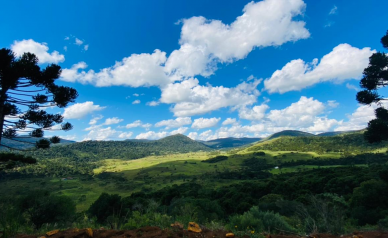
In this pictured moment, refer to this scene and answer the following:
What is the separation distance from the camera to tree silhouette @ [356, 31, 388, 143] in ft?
58.0

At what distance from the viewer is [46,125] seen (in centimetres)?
1263

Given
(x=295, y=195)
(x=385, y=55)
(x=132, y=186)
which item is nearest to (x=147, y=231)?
(x=385, y=55)

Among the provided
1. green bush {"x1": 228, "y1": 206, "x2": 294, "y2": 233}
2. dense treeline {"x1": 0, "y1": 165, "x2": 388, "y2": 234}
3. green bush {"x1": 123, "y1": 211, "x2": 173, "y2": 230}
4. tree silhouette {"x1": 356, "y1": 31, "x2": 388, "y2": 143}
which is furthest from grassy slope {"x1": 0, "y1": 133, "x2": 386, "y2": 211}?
tree silhouette {"x1": 356, "y1": 31, "x2": 388, "y2": 143}

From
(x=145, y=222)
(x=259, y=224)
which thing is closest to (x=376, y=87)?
(x=259, y=224)

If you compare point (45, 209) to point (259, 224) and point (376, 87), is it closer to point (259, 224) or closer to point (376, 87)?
point (259, 224)

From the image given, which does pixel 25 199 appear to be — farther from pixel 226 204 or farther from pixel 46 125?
pixel 226 204

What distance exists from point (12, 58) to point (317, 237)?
15.7 metres

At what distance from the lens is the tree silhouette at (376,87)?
17672mm

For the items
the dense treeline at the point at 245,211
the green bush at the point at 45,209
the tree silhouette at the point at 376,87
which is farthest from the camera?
the green bush at the point at 45,209

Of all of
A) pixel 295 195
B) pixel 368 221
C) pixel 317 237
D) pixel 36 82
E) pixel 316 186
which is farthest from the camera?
pixel 316 186

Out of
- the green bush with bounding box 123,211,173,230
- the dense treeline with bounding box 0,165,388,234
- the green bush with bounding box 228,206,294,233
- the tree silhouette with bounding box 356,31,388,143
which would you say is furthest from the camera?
the tree silhouette with bounding box 356,31,388,143

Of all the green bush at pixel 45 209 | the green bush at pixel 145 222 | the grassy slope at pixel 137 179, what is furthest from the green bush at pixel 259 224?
the grassy slope at pixel 137 179

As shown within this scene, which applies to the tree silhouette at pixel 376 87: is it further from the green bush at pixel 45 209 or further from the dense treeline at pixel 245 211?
the green bush at pixel 45 209

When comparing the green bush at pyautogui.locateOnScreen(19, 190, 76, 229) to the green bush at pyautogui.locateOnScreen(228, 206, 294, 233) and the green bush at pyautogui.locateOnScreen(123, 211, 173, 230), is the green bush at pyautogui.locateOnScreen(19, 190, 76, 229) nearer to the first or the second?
the green bush at pyautogui.locateOnScreen(123, 211, 173, 230)
